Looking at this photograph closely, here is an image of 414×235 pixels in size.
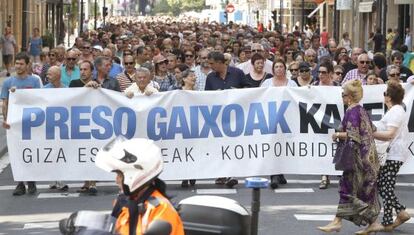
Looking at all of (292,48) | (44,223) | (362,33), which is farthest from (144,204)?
(362,33)

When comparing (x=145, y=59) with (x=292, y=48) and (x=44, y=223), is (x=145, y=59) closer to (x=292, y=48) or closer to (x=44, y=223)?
(x=292, y=48)

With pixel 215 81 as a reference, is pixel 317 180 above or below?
below

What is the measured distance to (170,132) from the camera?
14.5m

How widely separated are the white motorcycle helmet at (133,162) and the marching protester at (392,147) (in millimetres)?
6589

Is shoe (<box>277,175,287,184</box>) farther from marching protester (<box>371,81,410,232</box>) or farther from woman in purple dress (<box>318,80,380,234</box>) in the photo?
woman in purple dress (<box>318,80,380,234</box>)

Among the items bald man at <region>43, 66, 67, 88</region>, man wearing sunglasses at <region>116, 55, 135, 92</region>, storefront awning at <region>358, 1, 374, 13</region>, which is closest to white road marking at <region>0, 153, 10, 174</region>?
man wearing sunglasses at <region>116, 55, 135, 92</region>

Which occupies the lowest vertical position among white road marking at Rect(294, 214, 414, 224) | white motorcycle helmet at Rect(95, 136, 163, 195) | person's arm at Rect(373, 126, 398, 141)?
white road marking at Rect(294, 214, 414, 224)

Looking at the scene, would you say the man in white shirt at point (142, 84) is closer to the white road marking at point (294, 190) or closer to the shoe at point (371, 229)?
the white road marking at point (294, 190)

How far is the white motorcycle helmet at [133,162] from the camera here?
495 cm

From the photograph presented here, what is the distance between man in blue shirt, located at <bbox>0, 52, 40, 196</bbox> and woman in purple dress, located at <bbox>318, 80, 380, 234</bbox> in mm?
4671

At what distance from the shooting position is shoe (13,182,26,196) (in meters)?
14.4

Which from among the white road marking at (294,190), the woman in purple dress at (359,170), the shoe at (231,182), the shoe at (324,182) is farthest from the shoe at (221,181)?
the woman in purple dress at (359,170)

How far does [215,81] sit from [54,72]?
85.6 inches

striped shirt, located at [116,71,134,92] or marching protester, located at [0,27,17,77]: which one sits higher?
striped shirt, located at [116,71,134,92]
